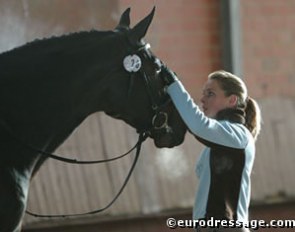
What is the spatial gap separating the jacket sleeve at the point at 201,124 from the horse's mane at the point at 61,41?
0.42 metres

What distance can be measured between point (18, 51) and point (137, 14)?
8.82 feet

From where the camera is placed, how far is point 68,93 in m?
4.42

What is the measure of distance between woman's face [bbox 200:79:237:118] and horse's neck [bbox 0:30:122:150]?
548 mm

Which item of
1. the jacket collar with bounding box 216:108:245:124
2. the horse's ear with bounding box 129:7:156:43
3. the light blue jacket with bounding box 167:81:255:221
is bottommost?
the light blue jacket with bounding box 167:81:255:221

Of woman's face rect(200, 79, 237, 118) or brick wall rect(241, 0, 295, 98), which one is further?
brick wall rect(241, 0, 295, 98)

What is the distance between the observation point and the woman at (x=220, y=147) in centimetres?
442

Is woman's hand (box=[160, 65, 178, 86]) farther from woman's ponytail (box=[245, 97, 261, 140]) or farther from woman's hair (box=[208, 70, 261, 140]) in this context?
woman's ponytail (box=[245, 97, 261, 140])

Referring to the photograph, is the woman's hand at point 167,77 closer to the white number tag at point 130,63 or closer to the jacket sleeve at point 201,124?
the jacket sleeve at point 201,124

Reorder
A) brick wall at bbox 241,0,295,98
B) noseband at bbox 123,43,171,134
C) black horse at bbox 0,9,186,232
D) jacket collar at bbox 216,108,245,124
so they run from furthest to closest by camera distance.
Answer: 1. brick wall at bbox 241,0,295,98
2. jacket collar at bbox 216,108,245,124
3. noseband at bbox 123,43,171,134
4. black horse at bbox 0,9,186,232

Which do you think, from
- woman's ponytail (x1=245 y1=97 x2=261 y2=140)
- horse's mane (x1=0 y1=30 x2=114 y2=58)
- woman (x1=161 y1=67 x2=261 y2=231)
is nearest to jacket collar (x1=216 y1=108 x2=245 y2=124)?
woman (x1=161 y1=67 x2=261 y2=231)

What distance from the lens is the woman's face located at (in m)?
4.66

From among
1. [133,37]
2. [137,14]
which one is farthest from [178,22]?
[133,37]

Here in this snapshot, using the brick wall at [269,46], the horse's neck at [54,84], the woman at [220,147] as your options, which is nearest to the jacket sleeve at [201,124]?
the woman at [220,147]

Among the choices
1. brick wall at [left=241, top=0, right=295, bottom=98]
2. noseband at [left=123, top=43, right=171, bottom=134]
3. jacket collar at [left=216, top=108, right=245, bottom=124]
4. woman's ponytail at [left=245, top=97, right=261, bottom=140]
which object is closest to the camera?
noseband at [left=123, top=43, right=171, bottom=134]
